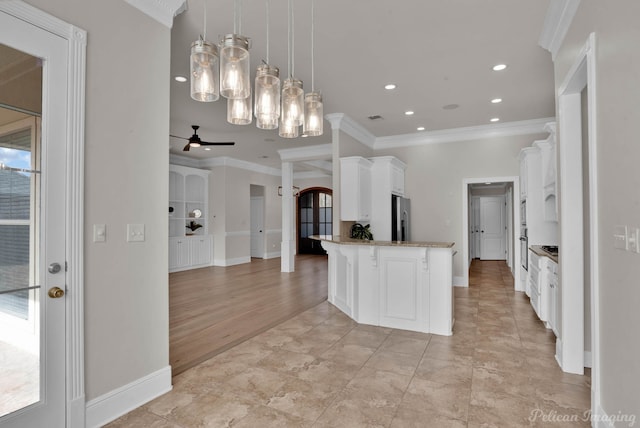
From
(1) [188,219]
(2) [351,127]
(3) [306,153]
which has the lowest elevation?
(1) [188,219]

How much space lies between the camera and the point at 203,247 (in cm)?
873

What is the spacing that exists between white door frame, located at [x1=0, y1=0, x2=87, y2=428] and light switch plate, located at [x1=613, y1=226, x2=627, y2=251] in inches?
109

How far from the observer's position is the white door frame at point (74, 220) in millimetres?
1918

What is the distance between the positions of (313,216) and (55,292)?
1008 cm

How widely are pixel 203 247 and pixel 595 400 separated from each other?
8111 mm

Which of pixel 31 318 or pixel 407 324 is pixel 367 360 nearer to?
pixel 407 324

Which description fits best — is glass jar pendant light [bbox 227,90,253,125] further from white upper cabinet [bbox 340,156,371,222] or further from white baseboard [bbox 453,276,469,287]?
white baseboard [bbox 453,276,469,287]

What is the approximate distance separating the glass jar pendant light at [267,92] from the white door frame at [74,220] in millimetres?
1003

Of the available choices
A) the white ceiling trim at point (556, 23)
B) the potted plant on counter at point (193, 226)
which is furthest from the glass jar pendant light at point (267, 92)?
the potted plant on counter at point (193, 226)

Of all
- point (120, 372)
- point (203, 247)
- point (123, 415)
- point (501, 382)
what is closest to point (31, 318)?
point (120, 372)

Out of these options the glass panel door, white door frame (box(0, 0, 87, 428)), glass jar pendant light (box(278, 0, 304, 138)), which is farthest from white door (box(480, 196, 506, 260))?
the glass panel door

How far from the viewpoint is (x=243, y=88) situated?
1900 millimetres

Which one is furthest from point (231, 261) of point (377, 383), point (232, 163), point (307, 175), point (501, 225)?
point (501, 225)

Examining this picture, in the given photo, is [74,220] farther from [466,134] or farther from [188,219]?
[188,219]
